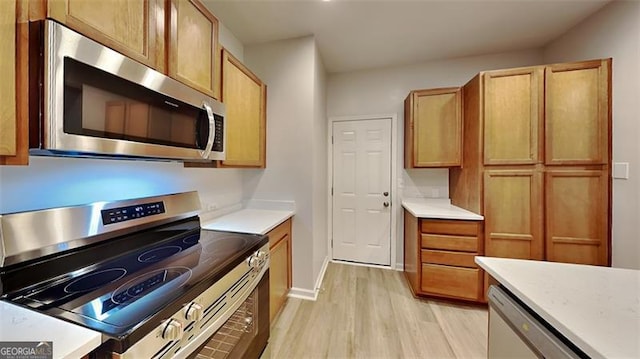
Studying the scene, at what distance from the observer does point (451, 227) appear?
236cm

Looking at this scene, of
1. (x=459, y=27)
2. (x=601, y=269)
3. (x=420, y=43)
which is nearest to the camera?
(x=601, y=269)

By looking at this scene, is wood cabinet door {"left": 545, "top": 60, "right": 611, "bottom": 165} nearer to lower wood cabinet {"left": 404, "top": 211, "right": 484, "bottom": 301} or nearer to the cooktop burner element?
lower wood cabinet {"left": 404, "top": 211, "right": 484, "bottom": 301}

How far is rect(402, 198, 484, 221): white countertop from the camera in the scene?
2.33m

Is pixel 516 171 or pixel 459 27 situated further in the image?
pixel 459 27

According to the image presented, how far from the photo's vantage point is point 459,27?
240 centimetres

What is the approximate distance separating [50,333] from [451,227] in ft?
8.53

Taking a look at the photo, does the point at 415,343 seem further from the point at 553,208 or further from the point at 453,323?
the point at 553,208

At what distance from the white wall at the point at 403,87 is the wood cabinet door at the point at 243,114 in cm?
132

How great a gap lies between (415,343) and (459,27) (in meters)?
Result: 2.85

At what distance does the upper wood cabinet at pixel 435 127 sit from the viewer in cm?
271

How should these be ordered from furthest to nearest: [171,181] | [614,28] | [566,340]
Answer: [614,28]
[171,181]
[566,340]

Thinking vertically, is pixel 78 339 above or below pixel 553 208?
below

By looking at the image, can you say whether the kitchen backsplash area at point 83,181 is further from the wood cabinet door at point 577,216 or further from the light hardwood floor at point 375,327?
the wood cabinet door at point 577,216

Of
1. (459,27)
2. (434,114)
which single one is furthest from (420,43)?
(434,114)
